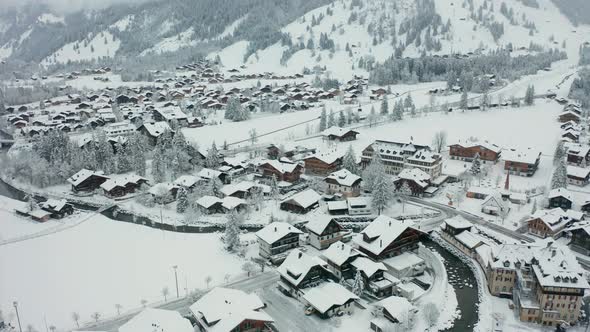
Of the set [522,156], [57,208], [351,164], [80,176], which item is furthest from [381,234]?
[80,176]

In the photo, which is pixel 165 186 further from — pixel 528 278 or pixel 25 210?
pixel 528 278

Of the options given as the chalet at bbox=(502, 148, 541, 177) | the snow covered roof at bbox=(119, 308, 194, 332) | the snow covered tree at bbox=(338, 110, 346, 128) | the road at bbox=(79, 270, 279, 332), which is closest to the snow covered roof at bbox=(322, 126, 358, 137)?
the snow covered tree at bbox=(338, 110, 346, 128)

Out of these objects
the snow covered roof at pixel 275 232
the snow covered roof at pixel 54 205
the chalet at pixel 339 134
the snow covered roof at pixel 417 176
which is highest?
the chalet at pixel 339 134

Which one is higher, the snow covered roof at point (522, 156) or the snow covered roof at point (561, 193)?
the snow covered roof at point (522, 156)

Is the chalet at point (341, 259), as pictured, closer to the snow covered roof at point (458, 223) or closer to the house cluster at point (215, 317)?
the house cluster at point (215, 317)

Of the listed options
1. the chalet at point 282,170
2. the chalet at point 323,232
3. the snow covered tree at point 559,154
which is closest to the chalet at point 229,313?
the chalet at point 323,232
